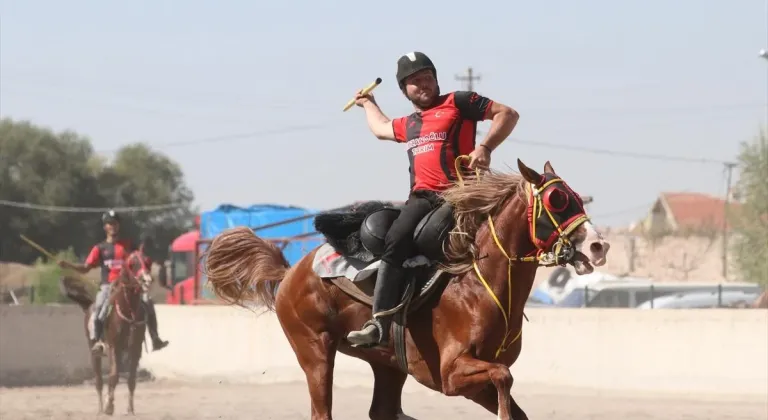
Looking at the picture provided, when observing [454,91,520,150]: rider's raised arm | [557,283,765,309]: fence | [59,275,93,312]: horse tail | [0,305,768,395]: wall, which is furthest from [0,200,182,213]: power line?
[454,91,520,150]: rider's raised arm

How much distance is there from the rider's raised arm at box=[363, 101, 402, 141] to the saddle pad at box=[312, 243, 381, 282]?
0.88 metres

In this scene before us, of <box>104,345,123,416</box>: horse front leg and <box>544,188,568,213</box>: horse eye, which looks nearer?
<box>544,188,568,213</box>: horse eye

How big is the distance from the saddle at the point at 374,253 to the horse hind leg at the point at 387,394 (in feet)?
2.42

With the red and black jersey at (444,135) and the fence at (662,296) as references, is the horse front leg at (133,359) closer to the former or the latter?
the red and black jersey at (444,135)

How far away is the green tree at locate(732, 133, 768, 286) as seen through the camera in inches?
1731

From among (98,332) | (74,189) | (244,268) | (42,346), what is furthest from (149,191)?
(244,268)

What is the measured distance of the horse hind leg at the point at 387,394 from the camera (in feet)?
30.3

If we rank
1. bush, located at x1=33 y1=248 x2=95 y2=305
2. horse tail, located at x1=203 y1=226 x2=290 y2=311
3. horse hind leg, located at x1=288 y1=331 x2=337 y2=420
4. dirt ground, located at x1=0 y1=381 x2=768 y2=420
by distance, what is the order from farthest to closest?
1. bush, located at x1=33 y1=248 x2=95 y2=305
2. dirt ground, located at x1=0 y1=381 x2=768 y2=420
3. horse tail, located at x1=203 y1=226 x2=290 y2=311
4. horse hind leg, located at x1=288 y1=331 x2=337 y2=420

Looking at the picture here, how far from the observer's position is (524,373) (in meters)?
17.5

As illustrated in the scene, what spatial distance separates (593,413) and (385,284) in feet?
23.1

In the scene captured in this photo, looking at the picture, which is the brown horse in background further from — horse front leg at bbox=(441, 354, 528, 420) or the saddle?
horse front leg at bbox=(441, 354, 528, 420)

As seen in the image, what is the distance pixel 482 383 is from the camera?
303 inches

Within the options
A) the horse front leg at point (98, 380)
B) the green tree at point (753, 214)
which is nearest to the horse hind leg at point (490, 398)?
the horse front leg at point (98, 380)

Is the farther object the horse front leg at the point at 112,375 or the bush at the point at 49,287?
the bush at the point at 49,287
